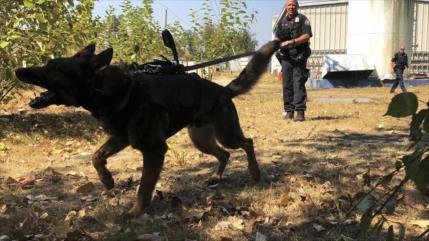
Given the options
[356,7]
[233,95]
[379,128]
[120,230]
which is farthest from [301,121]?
[356,7]

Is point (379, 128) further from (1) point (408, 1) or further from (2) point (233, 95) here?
(1) point (408, 1)

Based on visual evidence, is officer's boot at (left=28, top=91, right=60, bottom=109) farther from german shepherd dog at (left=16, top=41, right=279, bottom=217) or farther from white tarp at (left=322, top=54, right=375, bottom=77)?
white tarp at (left=322, top=54, right=375, bottom=77)

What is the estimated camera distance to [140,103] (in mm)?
3729

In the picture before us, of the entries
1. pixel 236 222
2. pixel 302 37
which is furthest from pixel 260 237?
pixel 302 37

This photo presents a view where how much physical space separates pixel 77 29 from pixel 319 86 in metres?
15.5

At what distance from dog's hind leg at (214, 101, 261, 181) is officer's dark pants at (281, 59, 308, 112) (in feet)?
12.3

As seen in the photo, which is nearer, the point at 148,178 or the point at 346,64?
the point at 148,178

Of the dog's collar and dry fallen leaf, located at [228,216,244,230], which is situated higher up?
the dog's collar

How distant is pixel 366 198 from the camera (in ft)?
5.10

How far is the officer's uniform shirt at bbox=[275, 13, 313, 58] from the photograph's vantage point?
26.0 ft

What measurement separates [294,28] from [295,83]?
2.90 feet

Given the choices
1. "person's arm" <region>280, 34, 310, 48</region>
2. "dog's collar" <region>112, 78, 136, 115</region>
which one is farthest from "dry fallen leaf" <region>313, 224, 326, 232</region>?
"person's arm" <region>280, 34, 310, 48</region>

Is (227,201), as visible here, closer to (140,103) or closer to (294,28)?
(140,103)

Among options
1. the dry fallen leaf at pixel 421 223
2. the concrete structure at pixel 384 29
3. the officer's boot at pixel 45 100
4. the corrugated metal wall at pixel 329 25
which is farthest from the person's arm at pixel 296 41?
the corrugated metal wall at pixel 329 25
